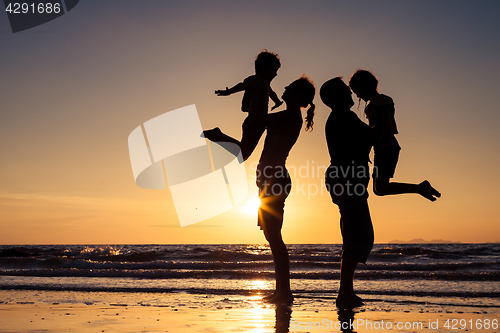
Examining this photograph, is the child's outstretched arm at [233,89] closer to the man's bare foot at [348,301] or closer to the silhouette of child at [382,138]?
the silhouette of child at [382,138]

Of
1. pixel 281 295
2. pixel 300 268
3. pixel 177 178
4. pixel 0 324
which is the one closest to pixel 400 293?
pixel 281 295

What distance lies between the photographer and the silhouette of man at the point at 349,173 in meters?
3.53

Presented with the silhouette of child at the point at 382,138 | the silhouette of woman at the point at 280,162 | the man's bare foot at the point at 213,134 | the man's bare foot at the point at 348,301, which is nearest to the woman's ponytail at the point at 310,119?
the silhouette of woman at the point at 280,162

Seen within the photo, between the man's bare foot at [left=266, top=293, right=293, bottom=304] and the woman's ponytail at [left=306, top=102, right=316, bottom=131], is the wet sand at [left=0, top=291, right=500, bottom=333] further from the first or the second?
the woman's ponytail at [left=306, top=102, right=316, bottom=131]

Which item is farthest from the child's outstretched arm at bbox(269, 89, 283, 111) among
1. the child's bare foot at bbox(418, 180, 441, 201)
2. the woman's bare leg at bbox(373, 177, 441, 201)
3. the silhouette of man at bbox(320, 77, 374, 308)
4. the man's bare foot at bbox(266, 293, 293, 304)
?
the man's bare foot at bbox(266, 293, 293, 304)

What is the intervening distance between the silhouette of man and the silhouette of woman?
250 mm

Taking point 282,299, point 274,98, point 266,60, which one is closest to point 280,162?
point 274,98

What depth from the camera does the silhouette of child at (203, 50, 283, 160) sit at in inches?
135

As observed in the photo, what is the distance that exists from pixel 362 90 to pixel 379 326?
1917mm

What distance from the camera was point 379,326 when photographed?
3.10 meters

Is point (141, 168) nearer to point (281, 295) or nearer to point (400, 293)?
point (281, 295)

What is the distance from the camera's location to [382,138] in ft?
10.8

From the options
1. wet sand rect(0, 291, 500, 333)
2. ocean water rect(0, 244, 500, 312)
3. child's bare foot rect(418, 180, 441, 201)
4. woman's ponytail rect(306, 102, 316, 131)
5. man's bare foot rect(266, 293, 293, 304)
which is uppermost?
woman's ponytail rect(306, 102, 316, 131)

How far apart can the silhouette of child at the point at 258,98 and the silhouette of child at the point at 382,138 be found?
0.72 meters
